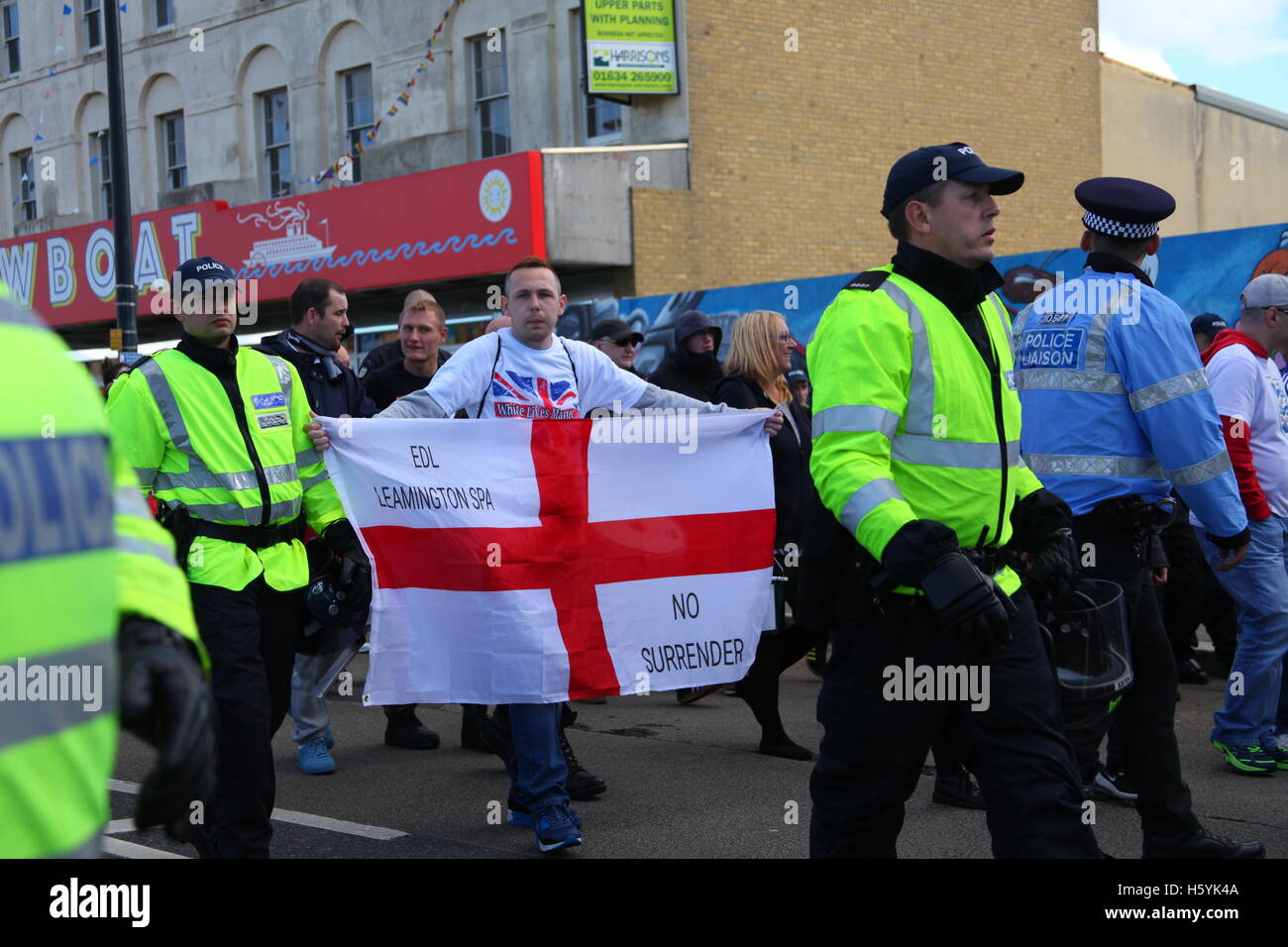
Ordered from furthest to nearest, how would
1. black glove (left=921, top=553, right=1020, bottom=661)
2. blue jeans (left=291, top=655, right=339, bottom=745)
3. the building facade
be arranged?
the building facade, blue jeans (left=291, top=655, right=339, bottom=745), black glove (left=921, top=553, right=1020, bottom=661)

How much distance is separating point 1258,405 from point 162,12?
25.7 meters

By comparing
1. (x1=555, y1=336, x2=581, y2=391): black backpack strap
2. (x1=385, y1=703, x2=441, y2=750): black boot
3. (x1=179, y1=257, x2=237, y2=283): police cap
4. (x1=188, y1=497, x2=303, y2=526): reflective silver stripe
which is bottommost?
(x1=385, y1=703, x2=441, y2=750): black boot

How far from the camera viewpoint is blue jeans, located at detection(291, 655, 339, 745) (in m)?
7.14

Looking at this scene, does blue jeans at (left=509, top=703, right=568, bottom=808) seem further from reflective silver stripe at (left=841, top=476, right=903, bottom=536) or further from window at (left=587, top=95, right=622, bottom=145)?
window at (left=587, top=95, right=622, bottom=145)

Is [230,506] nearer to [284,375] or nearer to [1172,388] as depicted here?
[284,375]

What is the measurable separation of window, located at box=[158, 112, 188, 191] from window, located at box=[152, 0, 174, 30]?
167 centimetres

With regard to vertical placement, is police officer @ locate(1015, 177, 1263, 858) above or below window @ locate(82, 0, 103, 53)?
below

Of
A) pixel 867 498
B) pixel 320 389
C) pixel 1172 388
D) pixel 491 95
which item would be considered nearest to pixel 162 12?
pixel 491 95

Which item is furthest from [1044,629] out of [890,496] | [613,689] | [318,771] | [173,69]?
[173,69]

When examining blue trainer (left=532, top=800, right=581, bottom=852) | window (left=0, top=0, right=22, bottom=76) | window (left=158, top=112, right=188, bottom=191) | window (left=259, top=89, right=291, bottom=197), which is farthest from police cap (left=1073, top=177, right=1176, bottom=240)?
window (left=0, top=0, right=22, bottom=76)

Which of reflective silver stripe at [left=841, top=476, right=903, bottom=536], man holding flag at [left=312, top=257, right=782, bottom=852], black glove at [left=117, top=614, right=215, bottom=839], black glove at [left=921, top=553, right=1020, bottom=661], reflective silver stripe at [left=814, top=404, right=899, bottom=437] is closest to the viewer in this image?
black glove at [left=117, top=614, right=215, bottom=839]

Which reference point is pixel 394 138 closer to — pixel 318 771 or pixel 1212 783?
pixel 318 771

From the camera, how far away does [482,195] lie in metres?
20.1
